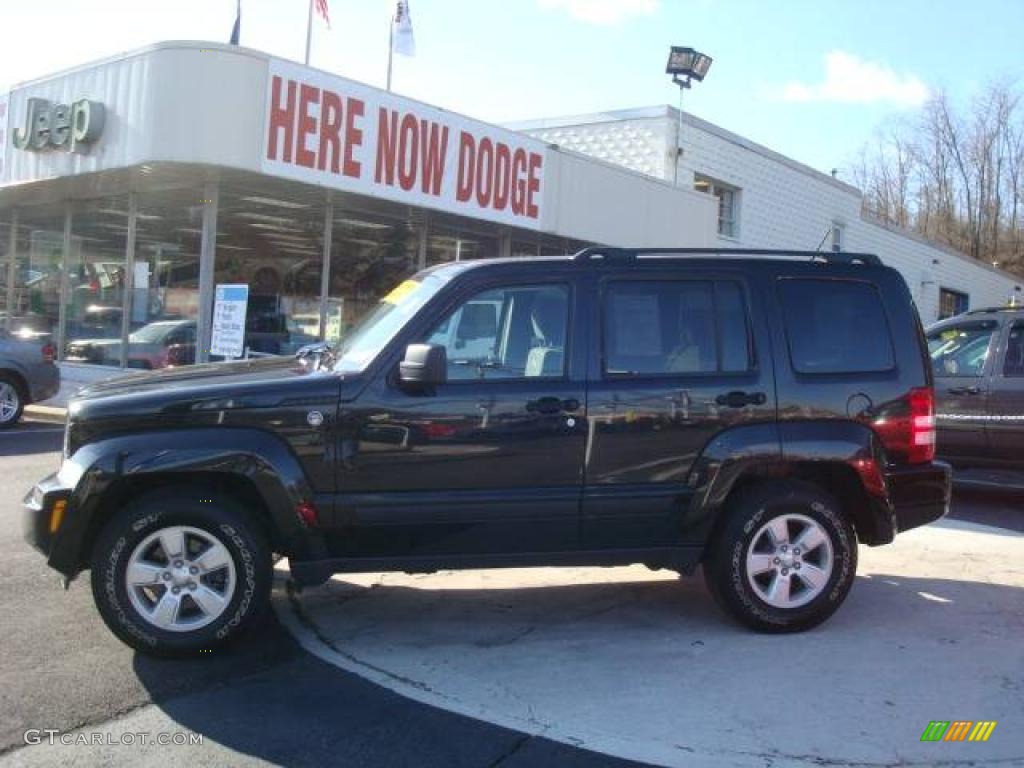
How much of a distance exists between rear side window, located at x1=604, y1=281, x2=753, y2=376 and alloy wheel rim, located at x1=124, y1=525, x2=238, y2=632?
6.97 feet

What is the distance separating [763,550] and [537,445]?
4.51 ft

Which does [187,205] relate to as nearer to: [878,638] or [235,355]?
[235,355]

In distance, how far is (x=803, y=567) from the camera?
17.0ft

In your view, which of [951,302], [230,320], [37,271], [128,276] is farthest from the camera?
[951,302]

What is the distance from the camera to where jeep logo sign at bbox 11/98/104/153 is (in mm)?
13297

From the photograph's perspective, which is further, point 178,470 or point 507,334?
point 507,334

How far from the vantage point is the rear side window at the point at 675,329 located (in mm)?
5039

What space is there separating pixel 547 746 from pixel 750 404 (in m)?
2.13

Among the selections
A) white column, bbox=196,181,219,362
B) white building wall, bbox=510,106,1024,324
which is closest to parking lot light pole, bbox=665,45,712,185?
white building wall, bbox=510,106,1024,324

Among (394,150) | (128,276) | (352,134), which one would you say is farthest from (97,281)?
(394,150)

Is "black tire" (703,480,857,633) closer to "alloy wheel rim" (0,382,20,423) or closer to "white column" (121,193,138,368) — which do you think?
"alloy wheel rim" (0,382,20,423)

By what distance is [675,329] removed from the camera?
5148mm

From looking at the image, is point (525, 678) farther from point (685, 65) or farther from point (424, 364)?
point (685, 65)

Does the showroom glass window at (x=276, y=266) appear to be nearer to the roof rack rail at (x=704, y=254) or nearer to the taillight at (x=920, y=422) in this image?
the roof rack rail at (x=704, y=254)
